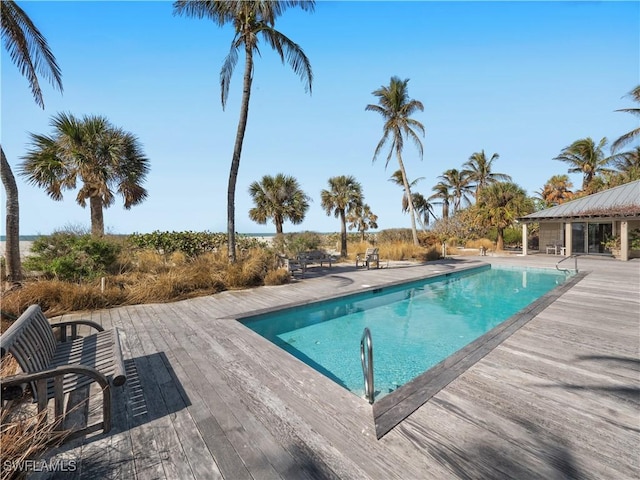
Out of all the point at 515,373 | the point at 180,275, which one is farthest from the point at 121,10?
the point at 515,373

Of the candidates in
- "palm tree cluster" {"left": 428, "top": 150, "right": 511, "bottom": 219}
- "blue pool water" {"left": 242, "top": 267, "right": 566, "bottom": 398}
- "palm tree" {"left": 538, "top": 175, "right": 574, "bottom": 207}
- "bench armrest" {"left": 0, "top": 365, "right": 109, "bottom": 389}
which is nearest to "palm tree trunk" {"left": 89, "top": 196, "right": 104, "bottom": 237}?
"blue pool water" {"left": 242, "top": 267, "right": 566, "bottom": 398}

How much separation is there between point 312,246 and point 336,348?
11.4m

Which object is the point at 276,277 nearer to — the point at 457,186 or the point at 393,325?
the point at 393,325

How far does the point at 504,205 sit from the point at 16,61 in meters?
25.4

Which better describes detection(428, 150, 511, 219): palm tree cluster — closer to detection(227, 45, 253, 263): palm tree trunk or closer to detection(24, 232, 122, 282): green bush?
detection(227, 45, 253, 263): palm tree trunk

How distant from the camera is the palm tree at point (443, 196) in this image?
3023cm

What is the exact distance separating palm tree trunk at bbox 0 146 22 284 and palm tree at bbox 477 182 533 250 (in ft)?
80.1

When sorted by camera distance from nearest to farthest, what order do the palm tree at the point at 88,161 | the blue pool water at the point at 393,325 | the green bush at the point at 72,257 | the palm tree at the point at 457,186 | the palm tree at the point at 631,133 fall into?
the blue pool water at the point at 393,325 → the green bush at the point at 72,257 → the palm tree at the point at 88,161 → the palm tree at the point at 631,133 → the palm tree at the point at 457,186

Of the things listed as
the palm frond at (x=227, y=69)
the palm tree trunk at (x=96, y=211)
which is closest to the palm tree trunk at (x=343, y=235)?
the palm frond at (x=227, y=69)

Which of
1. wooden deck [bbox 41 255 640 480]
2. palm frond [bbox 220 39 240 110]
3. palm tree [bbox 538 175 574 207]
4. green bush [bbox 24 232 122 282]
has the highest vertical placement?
palm frond [bbox 220 39 240 110]

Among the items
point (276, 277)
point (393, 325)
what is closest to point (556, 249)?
point (393, 325)

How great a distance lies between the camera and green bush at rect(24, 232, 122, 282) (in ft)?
22.0

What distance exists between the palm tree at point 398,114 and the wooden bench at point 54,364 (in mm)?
17133

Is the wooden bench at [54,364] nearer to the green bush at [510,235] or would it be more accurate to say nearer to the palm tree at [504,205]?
the palm tree at [504,205]
